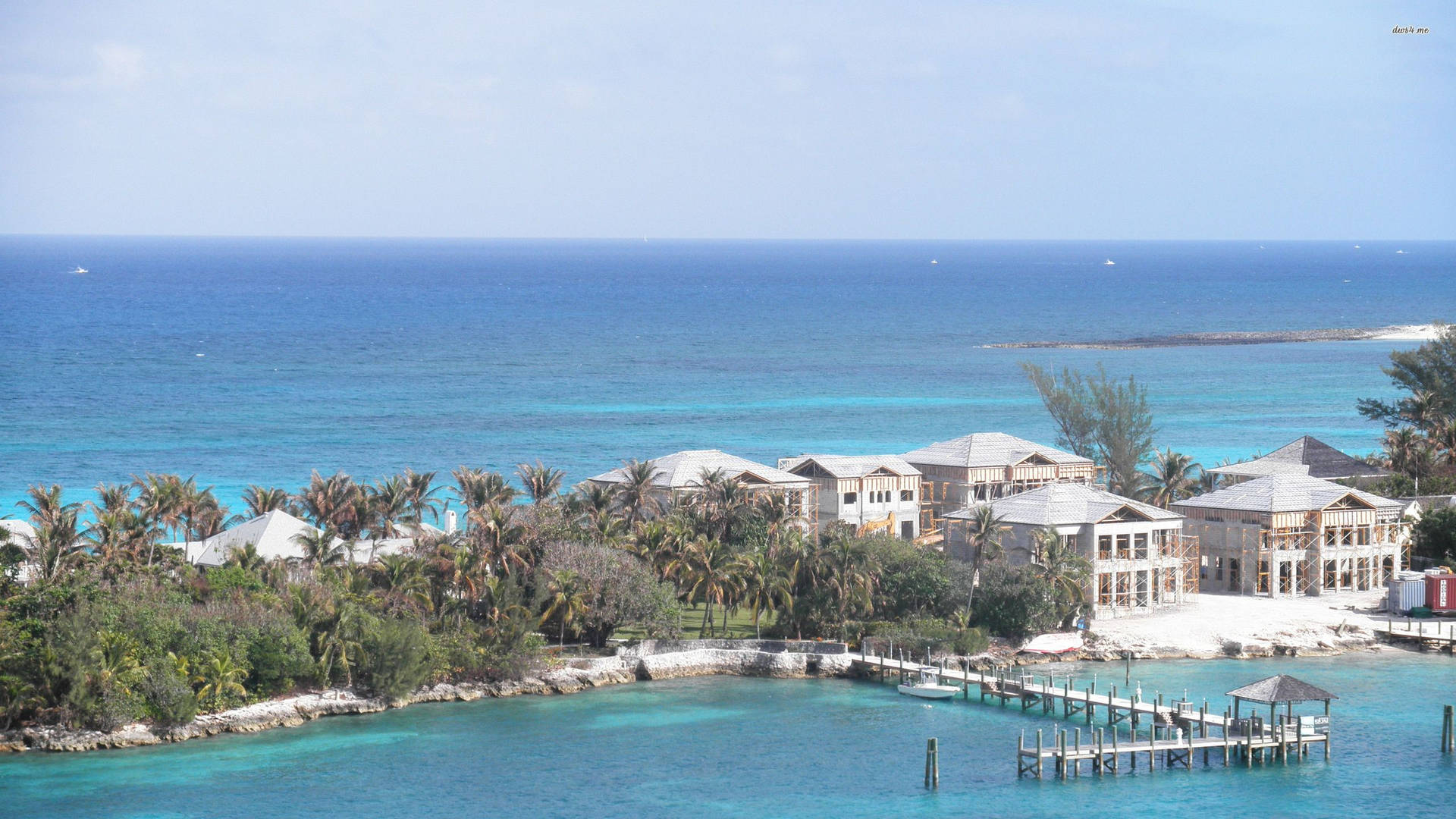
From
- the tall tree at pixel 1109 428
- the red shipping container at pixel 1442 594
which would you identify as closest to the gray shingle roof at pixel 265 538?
the tall tree at pixel 1109 428

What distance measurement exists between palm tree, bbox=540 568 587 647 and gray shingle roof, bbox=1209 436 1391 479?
35744mm

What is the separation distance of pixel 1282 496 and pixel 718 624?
2455 centimetres

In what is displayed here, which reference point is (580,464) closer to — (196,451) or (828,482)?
(196,451)

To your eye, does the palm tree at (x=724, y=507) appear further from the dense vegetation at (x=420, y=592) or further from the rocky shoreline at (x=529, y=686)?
the rocky shoreline at (x=529, y=686)

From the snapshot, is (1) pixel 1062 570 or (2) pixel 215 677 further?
(1) pixel 1062 570

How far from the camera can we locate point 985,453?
80.1 meters

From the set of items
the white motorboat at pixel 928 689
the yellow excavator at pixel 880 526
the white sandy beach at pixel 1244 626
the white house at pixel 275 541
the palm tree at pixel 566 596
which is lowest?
the white motorboat at pixel 928 689

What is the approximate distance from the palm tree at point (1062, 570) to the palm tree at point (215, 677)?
1105 inches

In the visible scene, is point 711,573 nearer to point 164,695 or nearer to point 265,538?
point 265,538

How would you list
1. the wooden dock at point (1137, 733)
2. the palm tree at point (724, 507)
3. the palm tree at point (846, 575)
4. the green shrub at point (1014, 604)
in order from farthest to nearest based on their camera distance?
the palm tree at point (724, 507)
the green shrub at point (1014, 604)
the palm tree at point (846, 575)
the wooden dock at point (1137, 733)

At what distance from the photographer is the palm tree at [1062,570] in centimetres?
6356

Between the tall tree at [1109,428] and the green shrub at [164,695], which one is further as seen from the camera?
the tall tree at [1109,428]

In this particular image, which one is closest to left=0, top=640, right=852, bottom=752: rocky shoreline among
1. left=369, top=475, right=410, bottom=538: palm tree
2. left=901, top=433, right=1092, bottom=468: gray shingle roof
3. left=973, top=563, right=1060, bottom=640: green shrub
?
left=973, top=563, right=1060, bottom=640: green shrub

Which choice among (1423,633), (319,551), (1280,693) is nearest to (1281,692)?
(1280,693)
